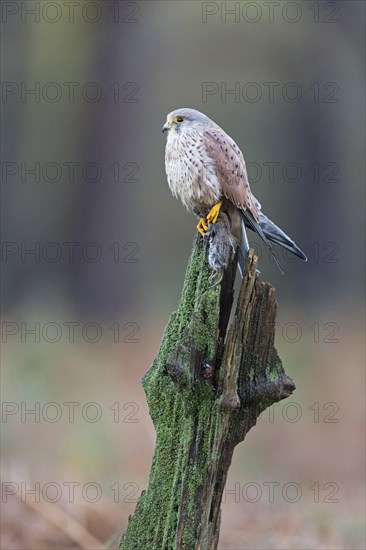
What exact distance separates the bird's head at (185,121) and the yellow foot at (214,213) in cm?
→ 40

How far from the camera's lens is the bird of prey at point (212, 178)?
3363 mm

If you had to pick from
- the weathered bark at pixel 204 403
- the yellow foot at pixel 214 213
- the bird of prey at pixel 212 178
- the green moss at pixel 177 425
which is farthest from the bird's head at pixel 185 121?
the weathered bark at pixel 204 403

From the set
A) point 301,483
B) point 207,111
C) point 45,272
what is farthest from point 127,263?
point 301,483

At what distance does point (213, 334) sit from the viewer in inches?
103

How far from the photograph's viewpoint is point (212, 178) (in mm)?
3408

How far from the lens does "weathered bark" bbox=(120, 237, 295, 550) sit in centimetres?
256

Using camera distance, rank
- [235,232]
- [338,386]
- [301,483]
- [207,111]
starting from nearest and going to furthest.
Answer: [235,232] < [301,483] < [338,386] < [207,111]

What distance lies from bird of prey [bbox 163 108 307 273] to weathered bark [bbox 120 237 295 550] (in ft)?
2.25

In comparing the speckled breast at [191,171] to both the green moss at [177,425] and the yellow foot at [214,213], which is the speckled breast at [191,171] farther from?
the green moss at [177,425]

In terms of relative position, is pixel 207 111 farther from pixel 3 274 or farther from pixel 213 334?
pixel 213 334

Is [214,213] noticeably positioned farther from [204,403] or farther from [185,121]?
[204,403]

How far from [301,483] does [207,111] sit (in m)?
4.41

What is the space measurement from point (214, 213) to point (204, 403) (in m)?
0.97

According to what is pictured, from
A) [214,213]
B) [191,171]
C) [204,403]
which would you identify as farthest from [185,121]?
[204,403]
